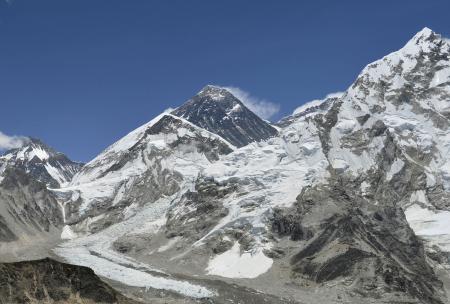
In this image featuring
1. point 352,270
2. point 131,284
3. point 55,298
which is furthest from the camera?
point 352,270

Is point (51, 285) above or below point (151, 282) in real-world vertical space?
below

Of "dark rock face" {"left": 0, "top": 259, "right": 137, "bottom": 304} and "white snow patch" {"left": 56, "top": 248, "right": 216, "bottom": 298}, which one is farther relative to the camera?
"white snow patch" {"left": 56, "top": 248, "right": 216, "bottom": 298}

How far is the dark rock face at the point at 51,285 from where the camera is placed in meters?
74.2

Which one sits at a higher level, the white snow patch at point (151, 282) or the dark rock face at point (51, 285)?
the white snow patch at point (151, 282)

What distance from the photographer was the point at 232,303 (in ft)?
506

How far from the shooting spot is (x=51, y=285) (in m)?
75.4

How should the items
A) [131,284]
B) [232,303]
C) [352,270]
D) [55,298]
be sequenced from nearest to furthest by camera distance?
[55,298]
[232,303]
[131,284]
[352,270]

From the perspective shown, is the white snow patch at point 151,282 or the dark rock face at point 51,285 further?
the white snow patch at point 151,282

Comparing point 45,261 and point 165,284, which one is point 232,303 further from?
point 45,261

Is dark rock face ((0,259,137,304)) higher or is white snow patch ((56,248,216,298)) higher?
white snow patch ((56,248,216,298))

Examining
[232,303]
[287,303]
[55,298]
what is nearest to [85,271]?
[55,298]

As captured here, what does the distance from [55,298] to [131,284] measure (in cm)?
9682

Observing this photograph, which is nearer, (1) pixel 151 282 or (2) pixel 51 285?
(2) pixel 51 285

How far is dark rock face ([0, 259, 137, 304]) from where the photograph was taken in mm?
74188
